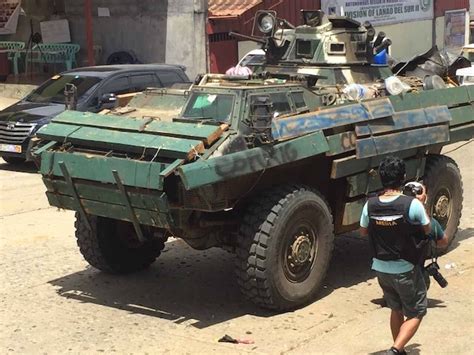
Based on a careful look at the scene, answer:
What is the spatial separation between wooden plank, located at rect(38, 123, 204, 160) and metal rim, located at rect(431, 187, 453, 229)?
11.3 feet

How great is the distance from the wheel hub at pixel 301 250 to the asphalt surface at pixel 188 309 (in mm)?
449

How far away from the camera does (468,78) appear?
18.5 meters

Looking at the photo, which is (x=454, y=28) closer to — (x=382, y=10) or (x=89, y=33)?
(x=382, y=10)

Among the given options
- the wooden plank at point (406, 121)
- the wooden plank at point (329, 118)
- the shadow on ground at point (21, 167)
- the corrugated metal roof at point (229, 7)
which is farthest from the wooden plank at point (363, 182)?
the corrugated metal roof at point (229, 7)

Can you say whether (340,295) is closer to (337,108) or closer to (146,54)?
(337,108)

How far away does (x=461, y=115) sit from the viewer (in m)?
9.36

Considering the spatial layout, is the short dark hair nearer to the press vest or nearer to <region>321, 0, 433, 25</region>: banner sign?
the press vest

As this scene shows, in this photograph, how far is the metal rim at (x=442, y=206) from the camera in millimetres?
9242

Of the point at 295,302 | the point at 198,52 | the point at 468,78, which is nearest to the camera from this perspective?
the point at 295,302

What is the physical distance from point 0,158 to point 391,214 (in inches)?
457

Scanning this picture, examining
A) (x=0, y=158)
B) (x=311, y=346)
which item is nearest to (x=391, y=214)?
(x=311, y=346)

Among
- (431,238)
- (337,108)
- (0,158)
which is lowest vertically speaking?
(0,158)

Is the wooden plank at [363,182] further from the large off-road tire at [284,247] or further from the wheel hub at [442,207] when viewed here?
the wheel hub at [442,207]

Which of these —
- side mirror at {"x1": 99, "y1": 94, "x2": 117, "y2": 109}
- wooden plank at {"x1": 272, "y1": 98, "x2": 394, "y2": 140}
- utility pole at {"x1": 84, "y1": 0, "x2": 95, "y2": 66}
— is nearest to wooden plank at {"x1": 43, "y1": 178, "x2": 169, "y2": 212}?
wooden plank at {"x1": 272, "y1": 98, "x2": 394, "y2": 140}
